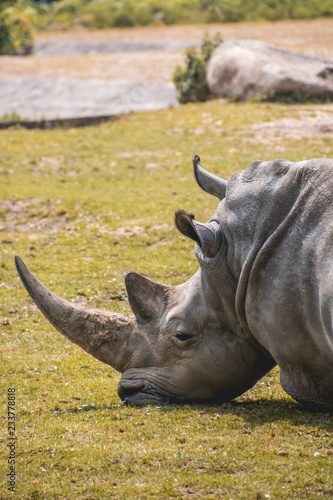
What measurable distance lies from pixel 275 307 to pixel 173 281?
4.60 m

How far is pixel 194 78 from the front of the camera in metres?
20.4

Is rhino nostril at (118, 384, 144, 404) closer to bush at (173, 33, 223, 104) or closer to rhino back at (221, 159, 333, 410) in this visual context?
rhino back at (221, 159, 333, 410)

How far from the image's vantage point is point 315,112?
1727 cm

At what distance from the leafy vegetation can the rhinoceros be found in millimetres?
28756

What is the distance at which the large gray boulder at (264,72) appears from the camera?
727 inches

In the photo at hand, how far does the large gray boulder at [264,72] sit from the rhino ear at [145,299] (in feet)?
45.1

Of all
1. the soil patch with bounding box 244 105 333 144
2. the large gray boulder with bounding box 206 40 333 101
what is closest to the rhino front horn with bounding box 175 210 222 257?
the soil patch with bounding box 244 105 333 144

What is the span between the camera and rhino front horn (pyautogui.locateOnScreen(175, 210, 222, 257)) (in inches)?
202

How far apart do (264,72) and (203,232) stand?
1452 centimetres

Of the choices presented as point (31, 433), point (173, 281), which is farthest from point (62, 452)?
point (173, 281)

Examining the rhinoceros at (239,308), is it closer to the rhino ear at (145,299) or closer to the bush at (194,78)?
the rhino ear at (145,299)

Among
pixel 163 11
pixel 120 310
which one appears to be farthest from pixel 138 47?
pixel 120 310

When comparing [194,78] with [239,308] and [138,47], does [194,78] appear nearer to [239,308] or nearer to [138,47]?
[138,47]

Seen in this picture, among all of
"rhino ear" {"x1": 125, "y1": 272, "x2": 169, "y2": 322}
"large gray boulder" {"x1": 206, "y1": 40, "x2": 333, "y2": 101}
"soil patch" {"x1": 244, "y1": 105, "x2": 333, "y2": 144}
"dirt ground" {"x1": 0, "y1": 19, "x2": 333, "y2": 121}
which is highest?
"rhino ear" {"x1": 125, "y1": 272, "x2": 169, "y2": 322}
